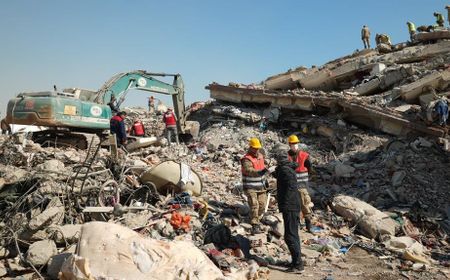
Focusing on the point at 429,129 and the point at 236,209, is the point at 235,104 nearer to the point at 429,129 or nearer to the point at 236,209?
the point at 429,129

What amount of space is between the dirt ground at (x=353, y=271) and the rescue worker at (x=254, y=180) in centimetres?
113

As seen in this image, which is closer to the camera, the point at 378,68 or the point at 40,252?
the point at 40,252

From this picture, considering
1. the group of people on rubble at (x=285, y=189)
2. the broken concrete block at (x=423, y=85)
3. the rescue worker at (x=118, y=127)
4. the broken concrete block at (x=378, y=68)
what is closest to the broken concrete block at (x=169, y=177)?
the group of people on rubble at (x=285, y=189)

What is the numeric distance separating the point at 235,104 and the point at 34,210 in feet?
29.0

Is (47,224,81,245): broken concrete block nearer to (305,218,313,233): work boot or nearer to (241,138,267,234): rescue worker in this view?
(241,138,267,234): rescue worker

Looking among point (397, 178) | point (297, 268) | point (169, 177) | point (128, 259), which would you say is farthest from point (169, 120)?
point (128, 259)

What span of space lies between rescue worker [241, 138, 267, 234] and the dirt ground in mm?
1133

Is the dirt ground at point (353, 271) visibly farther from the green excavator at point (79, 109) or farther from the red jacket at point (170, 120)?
the red jacket at point (170, 120)

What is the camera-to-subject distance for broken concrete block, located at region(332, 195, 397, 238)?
611 cm

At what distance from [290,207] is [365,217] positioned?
79.8 inches

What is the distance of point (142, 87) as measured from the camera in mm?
11516

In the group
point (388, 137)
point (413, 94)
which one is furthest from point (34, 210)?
point (413, 94)

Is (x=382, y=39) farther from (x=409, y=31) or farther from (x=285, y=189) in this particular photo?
(x=285, y=189)

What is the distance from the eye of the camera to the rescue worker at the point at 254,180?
19.2ft
